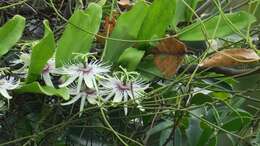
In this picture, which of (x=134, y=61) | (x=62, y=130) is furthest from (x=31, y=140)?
(x=134, y=61)

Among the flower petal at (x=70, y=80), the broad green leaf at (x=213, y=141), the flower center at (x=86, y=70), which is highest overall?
the flower center at (x=86, y=70)

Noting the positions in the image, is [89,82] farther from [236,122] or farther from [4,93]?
[236,122]

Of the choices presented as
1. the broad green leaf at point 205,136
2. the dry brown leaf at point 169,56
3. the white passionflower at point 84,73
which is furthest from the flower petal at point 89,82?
the broad green leaf at point 205,136

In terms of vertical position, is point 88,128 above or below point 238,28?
below

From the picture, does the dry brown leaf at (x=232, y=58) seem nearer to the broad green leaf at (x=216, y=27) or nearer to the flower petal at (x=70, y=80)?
the broad green leaf at (x=216, y=27)

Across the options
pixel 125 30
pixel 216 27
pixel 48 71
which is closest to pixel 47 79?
pixel 48 71

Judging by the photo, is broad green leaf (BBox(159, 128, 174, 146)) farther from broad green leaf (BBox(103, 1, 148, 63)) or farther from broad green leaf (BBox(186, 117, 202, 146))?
broad green leaf (BBox(103, 1, 148, 63))

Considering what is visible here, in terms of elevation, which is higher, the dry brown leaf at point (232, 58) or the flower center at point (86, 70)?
the dry brown leaf at point (232, 58)

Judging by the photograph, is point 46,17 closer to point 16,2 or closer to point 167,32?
point 16,2
